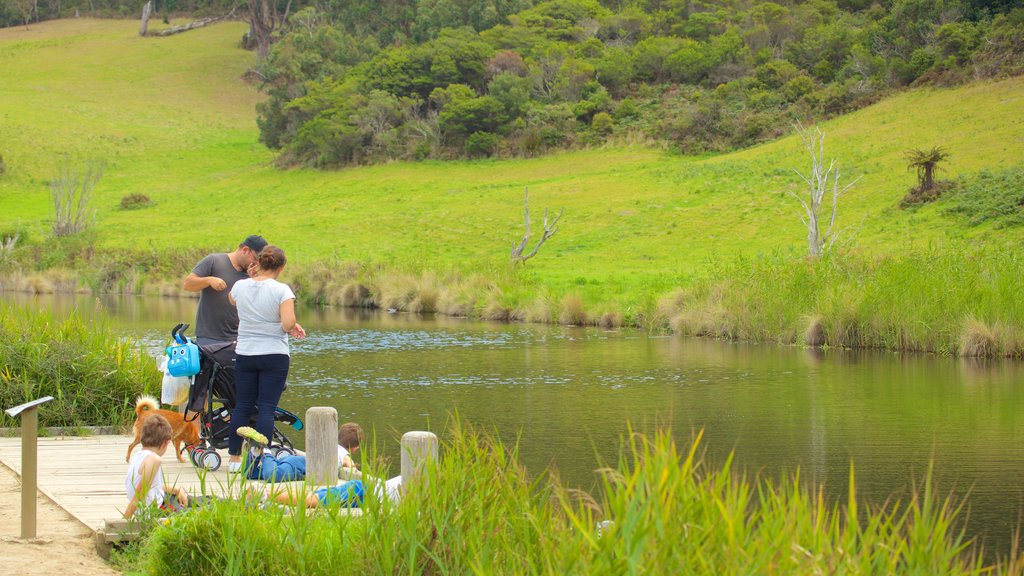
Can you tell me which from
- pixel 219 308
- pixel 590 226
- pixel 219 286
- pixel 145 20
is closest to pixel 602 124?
pixel 590 226

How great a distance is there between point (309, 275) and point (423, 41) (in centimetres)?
4166

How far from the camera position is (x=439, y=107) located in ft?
230

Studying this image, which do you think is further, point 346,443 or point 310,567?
point 346,443

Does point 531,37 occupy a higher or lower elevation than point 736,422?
higher

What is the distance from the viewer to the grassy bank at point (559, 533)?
17.3 ft

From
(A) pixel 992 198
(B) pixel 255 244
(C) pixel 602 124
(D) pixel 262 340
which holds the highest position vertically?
(C) pixel 602 124

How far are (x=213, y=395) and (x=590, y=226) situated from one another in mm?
38391

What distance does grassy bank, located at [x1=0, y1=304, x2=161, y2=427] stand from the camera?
43.9 feet

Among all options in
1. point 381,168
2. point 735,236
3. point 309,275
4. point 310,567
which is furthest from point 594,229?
point 310,567

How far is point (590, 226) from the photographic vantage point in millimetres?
48844

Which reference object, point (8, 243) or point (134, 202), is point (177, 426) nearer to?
point (8, 243)

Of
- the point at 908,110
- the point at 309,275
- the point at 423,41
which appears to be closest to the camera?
the point at 309,275

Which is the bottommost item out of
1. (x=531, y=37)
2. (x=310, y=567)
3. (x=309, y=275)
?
(x=310, y=567)

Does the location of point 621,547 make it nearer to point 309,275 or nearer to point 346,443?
point 346,443
